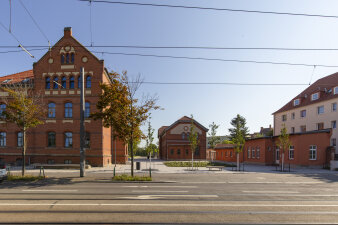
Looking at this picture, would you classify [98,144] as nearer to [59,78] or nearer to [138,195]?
[59,78]

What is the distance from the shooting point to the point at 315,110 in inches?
1489

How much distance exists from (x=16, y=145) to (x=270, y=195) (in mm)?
28565

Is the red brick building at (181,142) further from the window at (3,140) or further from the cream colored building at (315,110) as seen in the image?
the window at (3,140)

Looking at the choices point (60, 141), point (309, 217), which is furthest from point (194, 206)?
point (60, 141)

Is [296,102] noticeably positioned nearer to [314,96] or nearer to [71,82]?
[314,96]

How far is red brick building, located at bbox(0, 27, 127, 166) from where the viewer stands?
24703 mm

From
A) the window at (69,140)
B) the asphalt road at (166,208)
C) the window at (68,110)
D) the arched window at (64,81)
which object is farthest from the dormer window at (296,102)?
the arched window at (64,81)

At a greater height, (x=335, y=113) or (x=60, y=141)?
(x=335, y=113)

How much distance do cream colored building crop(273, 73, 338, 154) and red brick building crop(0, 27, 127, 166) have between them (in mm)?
32610

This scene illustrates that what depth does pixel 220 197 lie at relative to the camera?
943 centimetres

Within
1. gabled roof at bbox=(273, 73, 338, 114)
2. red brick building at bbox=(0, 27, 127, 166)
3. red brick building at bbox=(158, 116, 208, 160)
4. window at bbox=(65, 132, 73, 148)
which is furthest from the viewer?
red brick building at bbox=(158, 116, 208, 160)

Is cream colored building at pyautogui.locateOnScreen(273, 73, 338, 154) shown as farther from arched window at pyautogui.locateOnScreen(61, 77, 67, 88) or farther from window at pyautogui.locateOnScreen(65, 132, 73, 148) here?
arched window at pyautogui.locateOnScreen(61, 77, 67, 88)

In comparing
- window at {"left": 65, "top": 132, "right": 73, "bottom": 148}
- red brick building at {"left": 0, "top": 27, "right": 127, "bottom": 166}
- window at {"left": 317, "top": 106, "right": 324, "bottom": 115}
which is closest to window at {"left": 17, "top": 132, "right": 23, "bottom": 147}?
red brick building at {"left": 0, "top": 27, "right": 127, "bottom": 166}

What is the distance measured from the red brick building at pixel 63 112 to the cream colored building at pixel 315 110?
3261 centimetres
